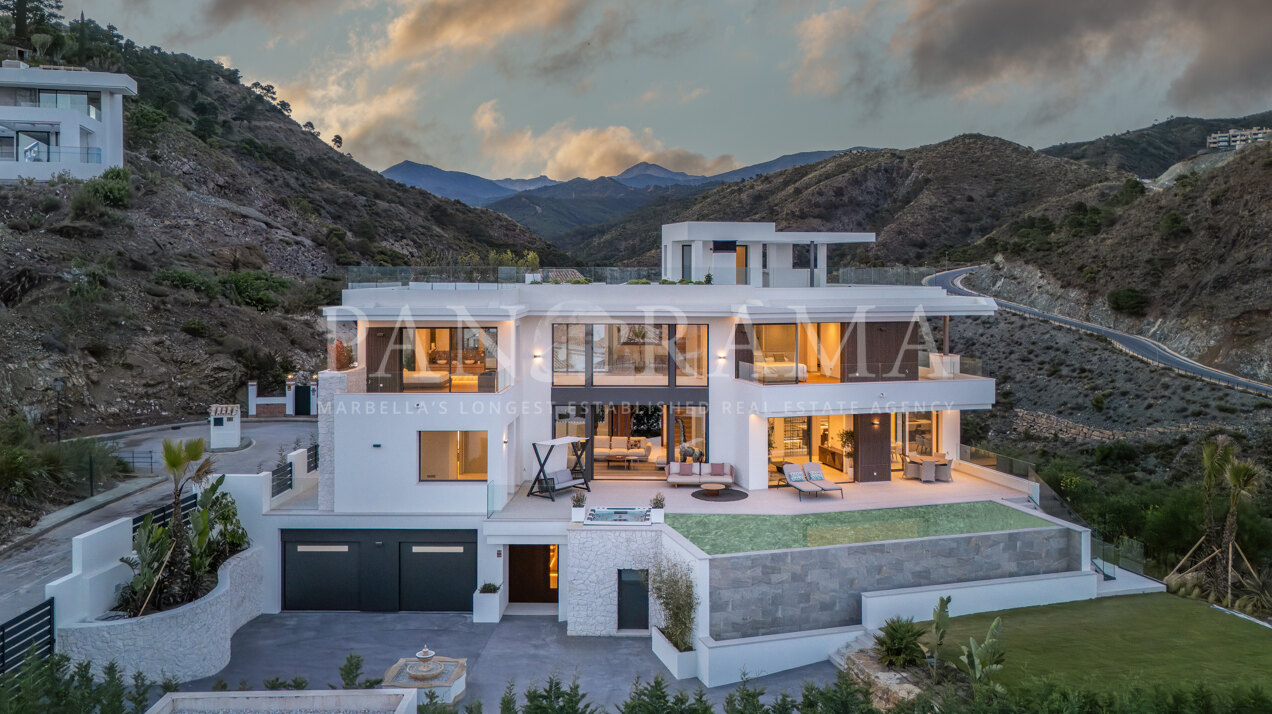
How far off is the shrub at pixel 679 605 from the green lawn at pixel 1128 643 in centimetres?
Result: 418

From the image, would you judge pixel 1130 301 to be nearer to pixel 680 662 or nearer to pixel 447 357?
pixel 447 357

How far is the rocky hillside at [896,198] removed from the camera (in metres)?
79.6

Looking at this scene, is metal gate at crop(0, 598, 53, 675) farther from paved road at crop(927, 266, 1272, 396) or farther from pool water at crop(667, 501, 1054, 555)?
paved road at crop(927, 266, 1272, 396)

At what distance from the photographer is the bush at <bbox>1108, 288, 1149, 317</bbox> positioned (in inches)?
1875

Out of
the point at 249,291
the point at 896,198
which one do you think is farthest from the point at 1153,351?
the point at 249,291

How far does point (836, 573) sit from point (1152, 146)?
4536 inches

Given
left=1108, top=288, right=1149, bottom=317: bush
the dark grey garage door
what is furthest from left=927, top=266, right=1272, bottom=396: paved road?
the dark grey garage door

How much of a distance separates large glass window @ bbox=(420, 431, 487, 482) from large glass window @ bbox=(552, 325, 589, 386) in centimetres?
337

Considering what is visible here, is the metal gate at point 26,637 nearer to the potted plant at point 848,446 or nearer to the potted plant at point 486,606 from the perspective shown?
the potted plant at point 486,606

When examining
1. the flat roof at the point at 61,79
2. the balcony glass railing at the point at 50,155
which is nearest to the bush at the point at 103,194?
the balcony glass railing at the point at 50,155

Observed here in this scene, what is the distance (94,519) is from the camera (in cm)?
1855

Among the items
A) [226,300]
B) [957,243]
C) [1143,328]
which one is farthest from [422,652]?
[957,243]

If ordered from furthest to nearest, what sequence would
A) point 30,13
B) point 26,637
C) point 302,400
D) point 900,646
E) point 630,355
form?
point 30,13 < point 302,400 < point 630,355 < point 900,646 < point 26,637

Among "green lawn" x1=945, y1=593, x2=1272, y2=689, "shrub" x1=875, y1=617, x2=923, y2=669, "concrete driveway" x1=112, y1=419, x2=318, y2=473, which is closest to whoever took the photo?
"green lawn" x1=945, y1=593, x2=1272, y2=689
